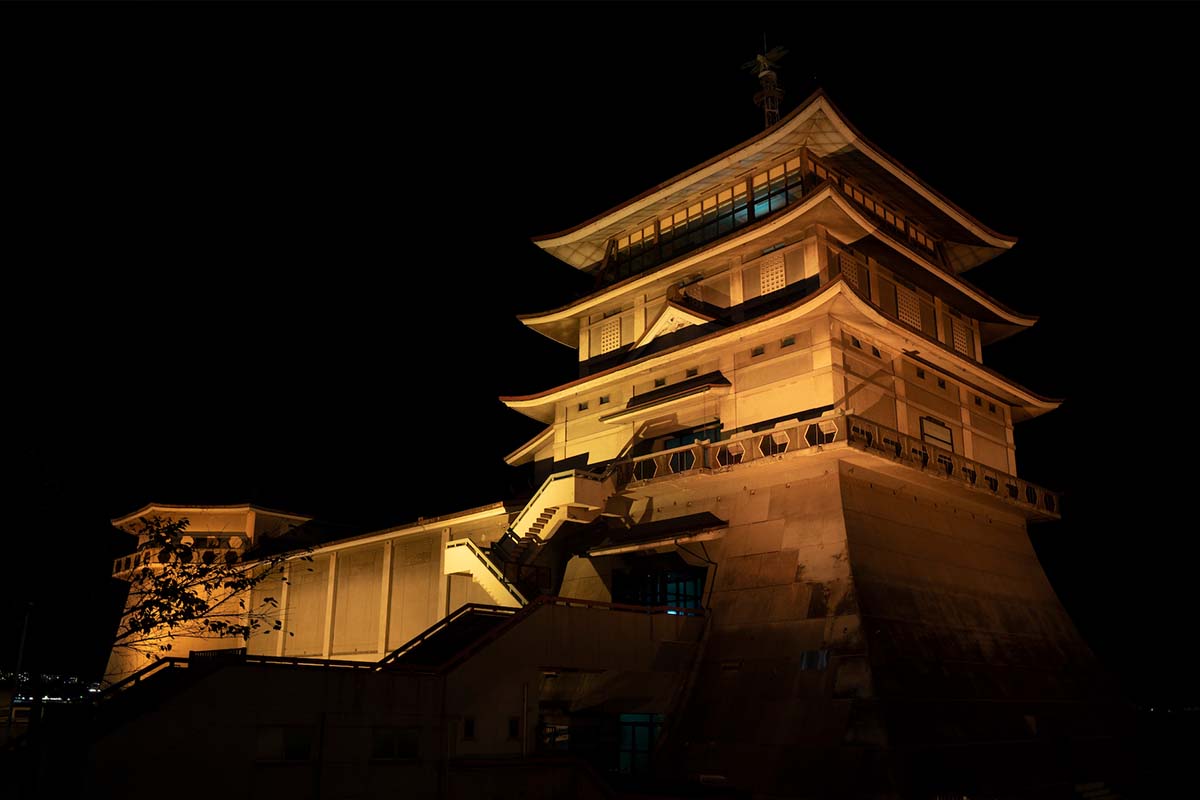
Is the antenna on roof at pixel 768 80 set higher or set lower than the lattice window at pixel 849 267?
higher

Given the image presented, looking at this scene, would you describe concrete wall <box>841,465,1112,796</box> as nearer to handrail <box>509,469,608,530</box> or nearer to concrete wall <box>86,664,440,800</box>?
handrail <box>509,469,608,530</box>

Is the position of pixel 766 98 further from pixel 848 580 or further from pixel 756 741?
pixel 756 741

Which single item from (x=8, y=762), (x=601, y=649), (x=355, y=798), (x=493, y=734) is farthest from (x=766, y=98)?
(x=8, y=762)

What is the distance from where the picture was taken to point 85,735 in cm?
1698

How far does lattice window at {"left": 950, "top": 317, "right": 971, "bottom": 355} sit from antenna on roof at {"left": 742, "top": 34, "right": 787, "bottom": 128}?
998cm

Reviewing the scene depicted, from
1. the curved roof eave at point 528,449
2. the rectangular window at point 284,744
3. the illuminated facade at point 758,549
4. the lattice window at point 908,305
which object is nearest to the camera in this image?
the rectangular window at point 284,744

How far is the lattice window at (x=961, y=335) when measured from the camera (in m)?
33.6

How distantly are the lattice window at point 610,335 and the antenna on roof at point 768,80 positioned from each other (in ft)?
30.7

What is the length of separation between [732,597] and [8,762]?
668 inches

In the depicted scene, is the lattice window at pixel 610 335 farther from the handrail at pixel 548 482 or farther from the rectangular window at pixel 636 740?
the rectangular window at pixel 636 740

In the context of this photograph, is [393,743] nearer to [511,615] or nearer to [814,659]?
[511,615]

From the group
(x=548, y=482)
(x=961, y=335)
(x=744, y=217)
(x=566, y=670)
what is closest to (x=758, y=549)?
(x=566, y=670)

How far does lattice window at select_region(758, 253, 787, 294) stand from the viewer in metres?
30.0

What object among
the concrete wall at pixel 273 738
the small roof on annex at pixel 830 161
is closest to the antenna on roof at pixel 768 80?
the small roof on annex at pixel 830 161
